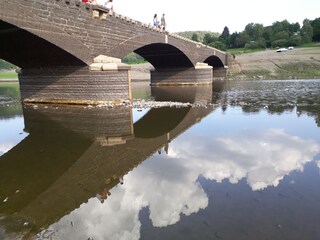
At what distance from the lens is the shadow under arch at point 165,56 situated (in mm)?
37706

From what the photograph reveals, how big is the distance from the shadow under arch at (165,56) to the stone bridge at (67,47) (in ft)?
34.6

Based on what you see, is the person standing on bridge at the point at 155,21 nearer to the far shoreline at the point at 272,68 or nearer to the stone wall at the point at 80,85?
the stone wall at the point at 80,85

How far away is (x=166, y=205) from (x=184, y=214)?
542 millimetres

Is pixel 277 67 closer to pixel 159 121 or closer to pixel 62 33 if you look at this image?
pixel 62 33

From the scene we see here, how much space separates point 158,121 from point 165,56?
28591 millimetres

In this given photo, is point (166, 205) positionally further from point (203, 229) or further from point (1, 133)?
point (1, 133)

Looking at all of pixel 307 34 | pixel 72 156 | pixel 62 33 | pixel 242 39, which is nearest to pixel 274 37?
pixel 307 34

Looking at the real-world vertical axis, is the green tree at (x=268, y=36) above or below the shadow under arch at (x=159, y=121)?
above

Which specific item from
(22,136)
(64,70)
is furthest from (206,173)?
(64,70)

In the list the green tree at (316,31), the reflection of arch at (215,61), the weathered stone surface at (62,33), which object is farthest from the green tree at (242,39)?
the weathered stone surface at (62,33)

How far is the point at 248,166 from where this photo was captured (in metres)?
8.19

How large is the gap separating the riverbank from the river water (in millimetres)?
49388

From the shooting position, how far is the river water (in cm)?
505

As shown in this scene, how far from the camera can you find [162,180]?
736 centimetres
